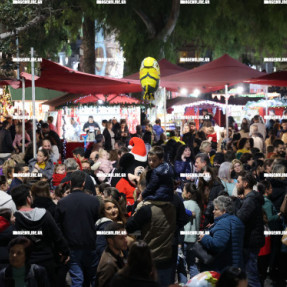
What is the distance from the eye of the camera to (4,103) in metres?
29.8

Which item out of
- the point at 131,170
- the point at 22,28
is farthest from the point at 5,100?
the point at 131,170

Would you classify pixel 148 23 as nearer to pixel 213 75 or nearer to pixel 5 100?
pixel 5 100

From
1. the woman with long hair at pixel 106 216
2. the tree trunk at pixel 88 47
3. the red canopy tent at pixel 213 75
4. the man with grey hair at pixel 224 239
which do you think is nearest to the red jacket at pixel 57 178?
the woman with long hair at pixel 106 216

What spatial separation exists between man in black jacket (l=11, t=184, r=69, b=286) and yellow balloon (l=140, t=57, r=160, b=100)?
37.2 feet

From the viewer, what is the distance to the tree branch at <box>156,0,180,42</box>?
26922 mm

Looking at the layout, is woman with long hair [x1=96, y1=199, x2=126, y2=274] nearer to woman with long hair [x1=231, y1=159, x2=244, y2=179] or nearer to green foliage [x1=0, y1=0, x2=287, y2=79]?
woman with long hair [x1=231, y1=159, x2=244, y2=179]

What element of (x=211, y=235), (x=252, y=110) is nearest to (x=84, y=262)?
(x=211, y=235)

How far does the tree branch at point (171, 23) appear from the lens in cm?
2692

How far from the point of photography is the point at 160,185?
7.62 m

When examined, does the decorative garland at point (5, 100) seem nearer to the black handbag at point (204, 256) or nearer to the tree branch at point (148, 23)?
the tree branch at point (148, 23)

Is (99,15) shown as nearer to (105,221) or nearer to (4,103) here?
(4,103)

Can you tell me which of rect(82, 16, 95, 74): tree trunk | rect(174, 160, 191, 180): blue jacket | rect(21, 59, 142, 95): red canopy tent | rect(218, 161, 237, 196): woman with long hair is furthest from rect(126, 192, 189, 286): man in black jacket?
rect(82, 16, 95, 74): tree trunk

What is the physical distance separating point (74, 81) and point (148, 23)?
9.93 metres

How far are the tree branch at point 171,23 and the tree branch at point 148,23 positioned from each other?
317mm
